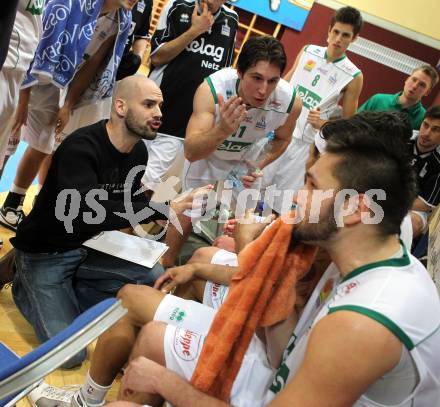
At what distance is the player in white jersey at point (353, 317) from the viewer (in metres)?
1.22

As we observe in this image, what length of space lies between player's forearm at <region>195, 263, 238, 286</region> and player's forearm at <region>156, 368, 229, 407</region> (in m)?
0.70

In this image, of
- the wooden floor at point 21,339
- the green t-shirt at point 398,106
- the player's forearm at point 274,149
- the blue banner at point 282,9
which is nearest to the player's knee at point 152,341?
the wooden floor at point 21,339

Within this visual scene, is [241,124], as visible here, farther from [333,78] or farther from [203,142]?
[333,78]

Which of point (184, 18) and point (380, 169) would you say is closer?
point (380, 169)

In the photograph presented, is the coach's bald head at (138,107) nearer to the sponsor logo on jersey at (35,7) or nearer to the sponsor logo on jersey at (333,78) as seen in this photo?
the sponsor logo on jersey at (35,7)

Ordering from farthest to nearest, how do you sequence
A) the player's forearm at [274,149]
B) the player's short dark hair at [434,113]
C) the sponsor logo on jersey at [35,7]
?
1. the player's short dark hair at [434,113]
2. the player's forearm at [274,149]
3. the sponsor logo on jersey at [35,7]

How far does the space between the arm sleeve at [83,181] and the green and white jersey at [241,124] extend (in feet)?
3.19

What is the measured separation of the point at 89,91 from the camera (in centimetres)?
306

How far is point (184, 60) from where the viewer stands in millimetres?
3471

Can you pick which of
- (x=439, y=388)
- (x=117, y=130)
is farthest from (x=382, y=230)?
(x=117, y=130)

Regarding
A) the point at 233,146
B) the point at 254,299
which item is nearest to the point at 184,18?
the point at 233,146

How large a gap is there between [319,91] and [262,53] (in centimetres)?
186

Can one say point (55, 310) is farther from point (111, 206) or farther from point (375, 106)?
point (375, 106)

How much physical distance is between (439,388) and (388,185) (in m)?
0.61
